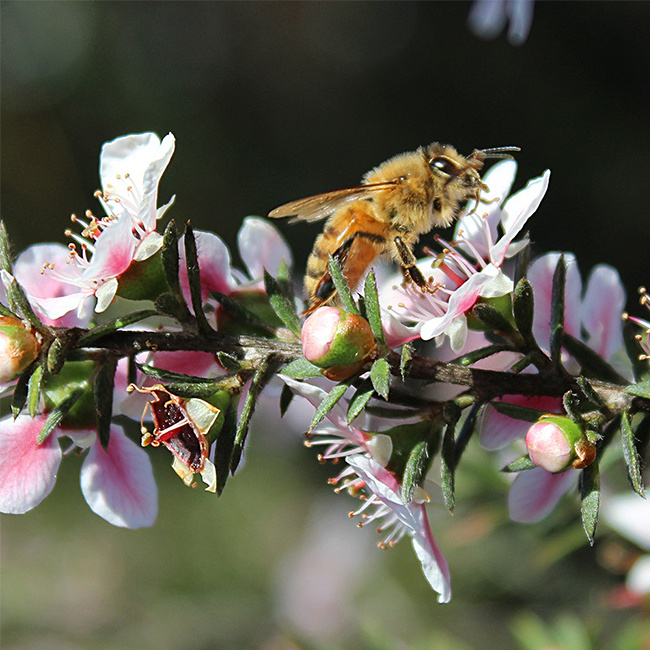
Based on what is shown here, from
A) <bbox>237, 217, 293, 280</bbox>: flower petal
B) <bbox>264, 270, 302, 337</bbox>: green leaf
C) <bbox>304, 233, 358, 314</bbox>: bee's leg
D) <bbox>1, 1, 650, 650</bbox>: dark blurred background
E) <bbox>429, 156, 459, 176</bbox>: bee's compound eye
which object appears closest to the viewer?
<bbox>264, 270, 302, 337</bbox>: green leaf

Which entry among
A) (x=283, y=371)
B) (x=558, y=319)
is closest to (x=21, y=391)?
(x=283, y=371)

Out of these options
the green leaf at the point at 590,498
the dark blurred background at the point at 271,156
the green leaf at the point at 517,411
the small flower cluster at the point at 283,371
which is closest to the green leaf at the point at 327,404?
the small flower cluster at the point at 283,371

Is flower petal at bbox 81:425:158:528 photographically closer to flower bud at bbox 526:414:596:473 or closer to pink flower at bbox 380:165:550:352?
pink flower at bbox 380:165:550:352

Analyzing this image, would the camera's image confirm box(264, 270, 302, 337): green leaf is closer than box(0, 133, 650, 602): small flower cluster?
No

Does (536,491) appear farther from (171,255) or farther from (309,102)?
(309,102)

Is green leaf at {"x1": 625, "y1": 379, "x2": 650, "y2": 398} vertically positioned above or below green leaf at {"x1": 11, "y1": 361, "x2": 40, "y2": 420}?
below

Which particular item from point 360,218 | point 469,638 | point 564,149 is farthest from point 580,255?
point 360,218

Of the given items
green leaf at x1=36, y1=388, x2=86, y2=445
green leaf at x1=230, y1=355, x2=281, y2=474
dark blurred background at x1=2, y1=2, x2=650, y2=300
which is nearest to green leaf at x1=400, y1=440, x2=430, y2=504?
green leaf at x1=230, y1=355, x2=281, y2=474

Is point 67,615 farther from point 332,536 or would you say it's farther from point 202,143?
point 202,143

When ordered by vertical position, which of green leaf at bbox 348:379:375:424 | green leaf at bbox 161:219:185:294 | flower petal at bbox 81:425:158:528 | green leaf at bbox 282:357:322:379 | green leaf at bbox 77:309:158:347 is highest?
green leaf at bbox 161:219:185:294
